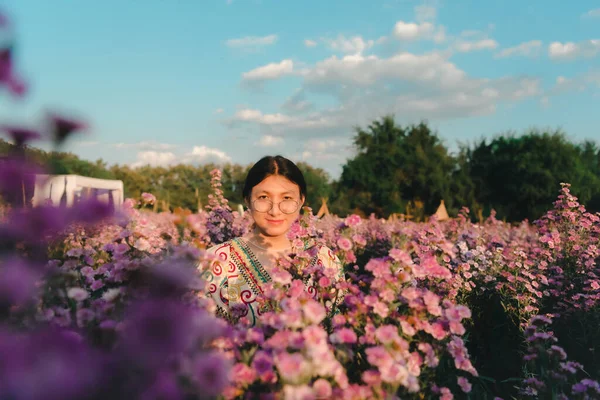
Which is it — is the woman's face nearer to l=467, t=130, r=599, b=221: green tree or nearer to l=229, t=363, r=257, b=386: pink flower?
l=229, t=363, r=257, b=386: pink flower

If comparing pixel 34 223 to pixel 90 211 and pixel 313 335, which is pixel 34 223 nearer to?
pixel 90 211

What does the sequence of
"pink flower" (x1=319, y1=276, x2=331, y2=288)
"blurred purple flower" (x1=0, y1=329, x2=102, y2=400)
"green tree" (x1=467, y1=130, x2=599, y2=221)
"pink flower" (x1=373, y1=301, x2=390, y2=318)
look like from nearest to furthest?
1. "blurred purple flower" (x1=0, y1=329, x2=102, y2=400)
2. "pink flower" (x1=373, y1=301, x2=390, y2=318)
3. "pink flower" (x1=319, y1=276, x2=331, y2=288)
4. "green tree" (x1=467, y1=130, x2=599, y2=221)

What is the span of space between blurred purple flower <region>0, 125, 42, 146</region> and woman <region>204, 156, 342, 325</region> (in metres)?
2.20

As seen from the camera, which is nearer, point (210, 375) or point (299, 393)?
point (210, 375)

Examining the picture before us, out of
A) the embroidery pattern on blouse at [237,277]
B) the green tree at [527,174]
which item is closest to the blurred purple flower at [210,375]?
Answer: the embroidery pattern on blouse at [237,277]

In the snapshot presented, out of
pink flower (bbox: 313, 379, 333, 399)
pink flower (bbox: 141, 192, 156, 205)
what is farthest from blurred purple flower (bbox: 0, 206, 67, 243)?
pink flower (bbox: 141, 192, 156, 205)

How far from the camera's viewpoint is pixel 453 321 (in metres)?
1.89

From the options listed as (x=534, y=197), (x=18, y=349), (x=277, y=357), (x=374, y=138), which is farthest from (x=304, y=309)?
(x=374, y=138)

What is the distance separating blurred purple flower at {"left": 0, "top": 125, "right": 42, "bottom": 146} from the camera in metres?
1.13

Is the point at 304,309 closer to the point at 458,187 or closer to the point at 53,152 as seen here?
the point at 53,152

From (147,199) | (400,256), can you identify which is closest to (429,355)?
(400,256)

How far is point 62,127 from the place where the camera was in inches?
45.8

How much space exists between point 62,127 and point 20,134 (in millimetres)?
96

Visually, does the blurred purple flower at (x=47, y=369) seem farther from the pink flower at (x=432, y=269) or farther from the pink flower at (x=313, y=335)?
the pink flower at (x=432, y=269)
